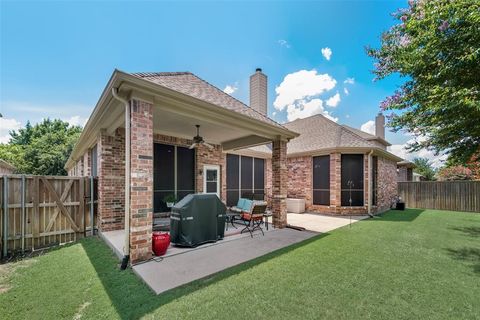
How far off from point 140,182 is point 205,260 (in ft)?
6.69

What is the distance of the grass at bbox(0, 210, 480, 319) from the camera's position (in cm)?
275

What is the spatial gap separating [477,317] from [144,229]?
16.5 feet

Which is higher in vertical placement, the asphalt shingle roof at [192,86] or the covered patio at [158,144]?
the asphalt shingle roof at [192,86]

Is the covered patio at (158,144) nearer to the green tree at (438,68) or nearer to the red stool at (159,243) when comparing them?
the red stool at (159,243)

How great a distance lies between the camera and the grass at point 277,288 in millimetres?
2754

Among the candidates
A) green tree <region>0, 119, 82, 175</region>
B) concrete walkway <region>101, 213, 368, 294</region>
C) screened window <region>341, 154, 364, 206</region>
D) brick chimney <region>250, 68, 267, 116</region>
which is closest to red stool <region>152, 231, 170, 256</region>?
concrete walkway <region>101, 213, 368, 294</region>

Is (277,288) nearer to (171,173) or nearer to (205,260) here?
(205,260)

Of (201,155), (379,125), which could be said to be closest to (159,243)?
(201,155)

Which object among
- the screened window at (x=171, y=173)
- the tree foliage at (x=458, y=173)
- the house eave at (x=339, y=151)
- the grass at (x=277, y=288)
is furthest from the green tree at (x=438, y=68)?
the tree foliage at (x=458, y=173)

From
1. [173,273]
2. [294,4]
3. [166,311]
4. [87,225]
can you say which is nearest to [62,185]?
[87,225]

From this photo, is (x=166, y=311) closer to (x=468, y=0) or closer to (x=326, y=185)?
(x=468, y=0)

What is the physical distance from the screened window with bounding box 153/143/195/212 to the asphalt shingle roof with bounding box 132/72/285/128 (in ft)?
9.02

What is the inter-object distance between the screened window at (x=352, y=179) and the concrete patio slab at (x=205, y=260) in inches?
230

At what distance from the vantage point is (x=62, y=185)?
20.3ft
